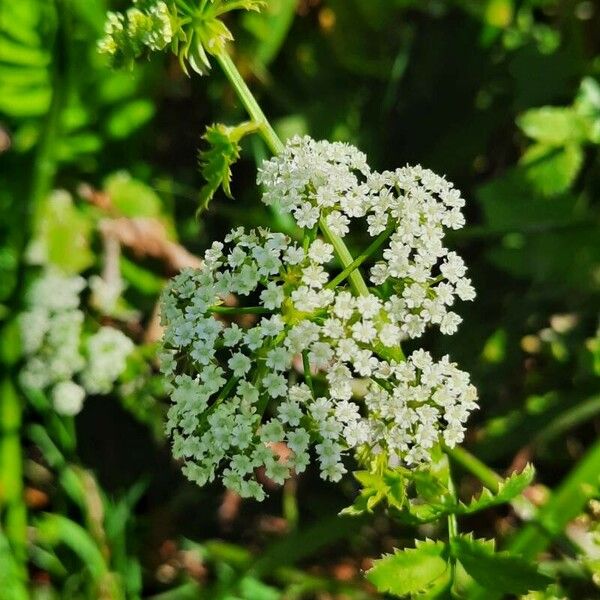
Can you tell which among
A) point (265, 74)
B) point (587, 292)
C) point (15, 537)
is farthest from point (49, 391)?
point (587, 292)

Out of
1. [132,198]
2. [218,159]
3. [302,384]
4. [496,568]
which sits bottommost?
[496,568]

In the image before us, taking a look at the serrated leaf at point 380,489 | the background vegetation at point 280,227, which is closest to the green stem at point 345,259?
the serrated leaf at point 380,489

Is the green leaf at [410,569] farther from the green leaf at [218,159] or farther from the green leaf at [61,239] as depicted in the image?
the green leaf at [61,239]

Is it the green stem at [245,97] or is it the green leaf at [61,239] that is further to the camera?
the green leaf at [61,239]

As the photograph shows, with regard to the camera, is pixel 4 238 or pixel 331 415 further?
pixel 4 238

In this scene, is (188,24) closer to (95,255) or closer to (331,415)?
(331,415)

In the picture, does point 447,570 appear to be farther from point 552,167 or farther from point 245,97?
point 552,167

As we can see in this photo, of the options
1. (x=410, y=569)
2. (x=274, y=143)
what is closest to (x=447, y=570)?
(x=410, y=569)
